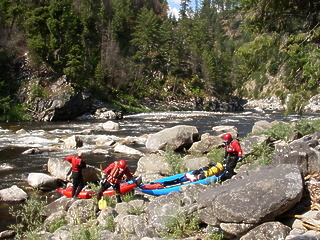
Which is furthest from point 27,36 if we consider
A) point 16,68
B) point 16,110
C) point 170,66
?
point 170,66

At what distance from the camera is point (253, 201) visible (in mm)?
4621

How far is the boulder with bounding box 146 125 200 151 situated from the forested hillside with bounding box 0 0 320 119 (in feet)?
12.1

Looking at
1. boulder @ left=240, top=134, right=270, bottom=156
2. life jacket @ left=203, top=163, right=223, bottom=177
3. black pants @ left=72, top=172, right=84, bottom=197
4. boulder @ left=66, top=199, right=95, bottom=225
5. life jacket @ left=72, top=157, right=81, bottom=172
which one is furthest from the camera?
boulder @ left=240, top=134, right=270, bottom=156

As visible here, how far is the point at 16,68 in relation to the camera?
3525 centimetres

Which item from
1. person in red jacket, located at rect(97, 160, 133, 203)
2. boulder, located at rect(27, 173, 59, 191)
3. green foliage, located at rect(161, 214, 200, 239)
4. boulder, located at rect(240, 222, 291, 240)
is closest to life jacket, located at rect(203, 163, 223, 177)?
Answer: person in red jacket, located at rect(97, 160, 133, 203)

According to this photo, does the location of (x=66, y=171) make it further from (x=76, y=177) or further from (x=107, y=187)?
(x=107, y=187)

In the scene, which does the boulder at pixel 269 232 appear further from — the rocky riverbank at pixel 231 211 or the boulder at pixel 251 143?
the boulder at pixel 251 143

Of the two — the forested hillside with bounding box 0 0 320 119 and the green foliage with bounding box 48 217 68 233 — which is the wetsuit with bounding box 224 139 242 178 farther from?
the green foliage with bounding box 48 217 68 233

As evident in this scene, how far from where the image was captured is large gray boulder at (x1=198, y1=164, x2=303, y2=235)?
4516 millimetres

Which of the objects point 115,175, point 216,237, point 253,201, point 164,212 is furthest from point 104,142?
point 253,201

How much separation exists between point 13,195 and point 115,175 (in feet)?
11.6

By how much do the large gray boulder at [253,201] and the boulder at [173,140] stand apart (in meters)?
10.9

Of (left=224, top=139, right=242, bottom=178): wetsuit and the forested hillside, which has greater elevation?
the forested hillside

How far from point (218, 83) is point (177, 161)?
5184cm
